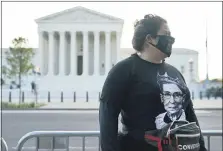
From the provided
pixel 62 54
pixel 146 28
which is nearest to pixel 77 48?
pixel 62 54

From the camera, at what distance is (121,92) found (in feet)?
7.58

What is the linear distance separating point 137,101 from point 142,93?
0.19 ft

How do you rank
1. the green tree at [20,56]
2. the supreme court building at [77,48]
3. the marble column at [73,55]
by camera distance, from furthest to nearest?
the marble column at [73,55] → the supreme court building at [77,48] → the green tree at [20,56]

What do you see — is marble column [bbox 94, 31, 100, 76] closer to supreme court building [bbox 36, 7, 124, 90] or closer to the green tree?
supreme court building [bbox 36, 7, 124, 90]

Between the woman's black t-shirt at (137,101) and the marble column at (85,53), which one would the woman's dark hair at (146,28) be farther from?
the marble column at (85,53)

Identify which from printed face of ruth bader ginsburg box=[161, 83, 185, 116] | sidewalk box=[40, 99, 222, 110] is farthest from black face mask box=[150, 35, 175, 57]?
sidewalk box=[40, 99, 222, 110]

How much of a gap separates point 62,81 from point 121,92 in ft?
181

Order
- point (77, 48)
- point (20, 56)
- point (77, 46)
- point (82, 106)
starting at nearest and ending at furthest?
1. point (82, 106)
2. point (20, 56)
3. point (77, 48)
4. point (77, 46)

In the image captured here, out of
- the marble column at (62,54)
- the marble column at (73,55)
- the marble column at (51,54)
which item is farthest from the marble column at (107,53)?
the marble column at (51,54)

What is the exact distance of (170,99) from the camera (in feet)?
7.56

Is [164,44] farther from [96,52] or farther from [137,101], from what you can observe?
[96,52]

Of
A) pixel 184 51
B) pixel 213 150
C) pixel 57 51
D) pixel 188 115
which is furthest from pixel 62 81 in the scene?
pixel 188 115

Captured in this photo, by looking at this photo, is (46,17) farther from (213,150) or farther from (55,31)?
(213,150)

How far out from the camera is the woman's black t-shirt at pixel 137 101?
89.4 inches
